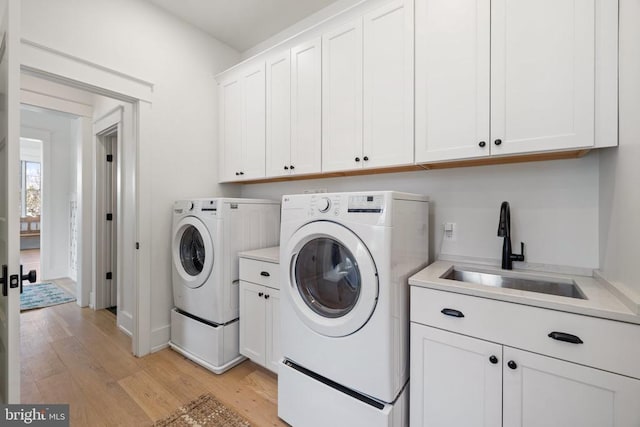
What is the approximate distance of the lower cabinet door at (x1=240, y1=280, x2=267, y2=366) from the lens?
1945 millimetres

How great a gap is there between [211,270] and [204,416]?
898mm

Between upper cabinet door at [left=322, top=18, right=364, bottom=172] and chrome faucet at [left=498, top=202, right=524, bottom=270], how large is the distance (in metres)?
0.88

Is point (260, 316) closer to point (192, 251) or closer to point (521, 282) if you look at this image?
point (192, 251)

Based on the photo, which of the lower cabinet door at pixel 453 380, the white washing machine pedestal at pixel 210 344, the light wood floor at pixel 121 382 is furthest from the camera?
the white washing machine pedestal at pixel 210 344

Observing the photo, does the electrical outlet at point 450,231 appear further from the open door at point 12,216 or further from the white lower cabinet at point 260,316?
the open door at point 12,216

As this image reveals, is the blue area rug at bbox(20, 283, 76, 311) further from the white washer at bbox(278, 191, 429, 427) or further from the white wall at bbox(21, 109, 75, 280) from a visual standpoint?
the white washer at bbox(278, 191, 429, 427)

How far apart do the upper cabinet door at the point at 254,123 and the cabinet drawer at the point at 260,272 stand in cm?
80

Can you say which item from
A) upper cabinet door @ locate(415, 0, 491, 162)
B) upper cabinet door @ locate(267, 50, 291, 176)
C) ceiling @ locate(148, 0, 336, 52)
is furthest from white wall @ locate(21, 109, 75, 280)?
upper cabinet door @ locate(415, 0, 491, 162)

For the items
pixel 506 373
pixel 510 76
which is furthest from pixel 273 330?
pixel 510 76

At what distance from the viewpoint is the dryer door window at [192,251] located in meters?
2.28

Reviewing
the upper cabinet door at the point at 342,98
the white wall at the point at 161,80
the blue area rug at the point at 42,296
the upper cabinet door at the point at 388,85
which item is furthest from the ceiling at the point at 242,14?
the blue area rug at the point at 42,296

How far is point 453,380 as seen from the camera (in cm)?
121

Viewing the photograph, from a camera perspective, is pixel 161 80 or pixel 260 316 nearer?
pixel 260 316

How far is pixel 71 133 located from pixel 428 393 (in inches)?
233
